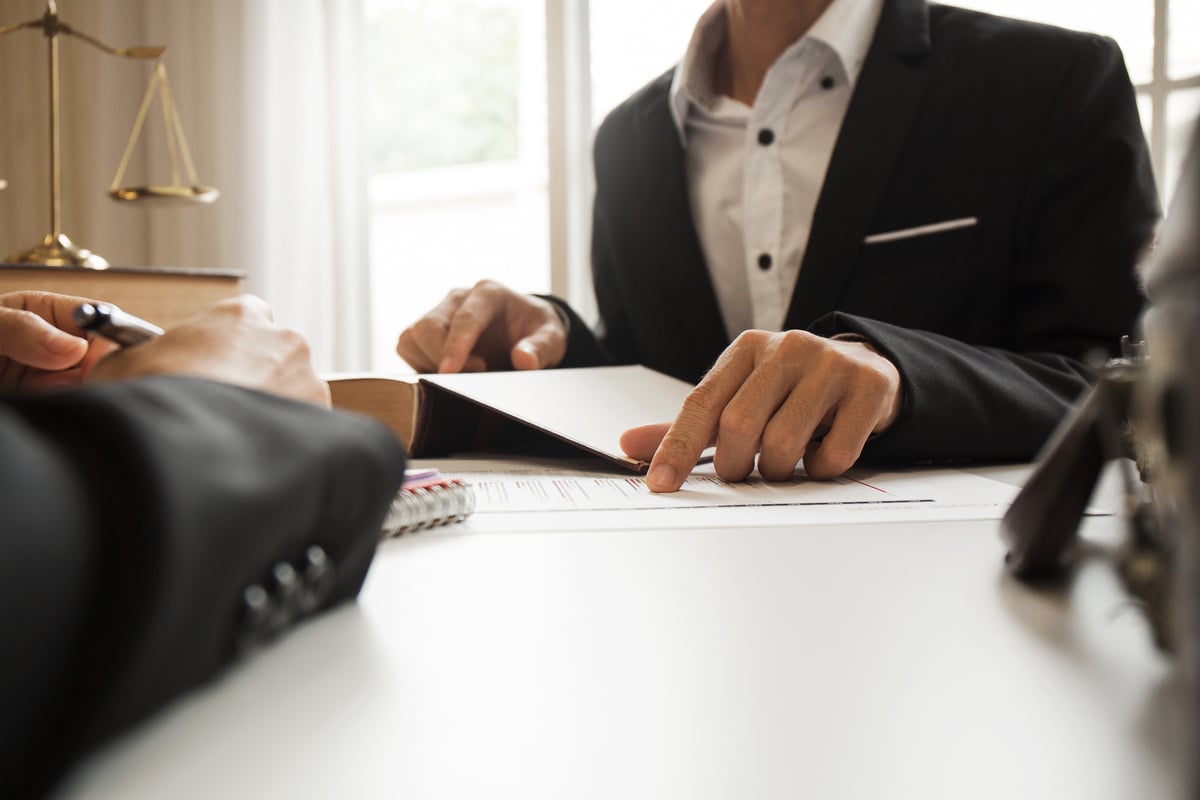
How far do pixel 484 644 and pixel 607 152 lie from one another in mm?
1296

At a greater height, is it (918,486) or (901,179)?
(901,179)

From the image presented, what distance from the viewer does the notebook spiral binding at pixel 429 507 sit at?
0.45 m

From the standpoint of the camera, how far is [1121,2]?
5.97ft

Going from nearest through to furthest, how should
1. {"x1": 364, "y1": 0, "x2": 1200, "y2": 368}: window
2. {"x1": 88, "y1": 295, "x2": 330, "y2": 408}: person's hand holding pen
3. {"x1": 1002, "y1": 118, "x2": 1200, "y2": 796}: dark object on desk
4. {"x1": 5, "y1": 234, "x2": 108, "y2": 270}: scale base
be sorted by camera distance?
{"x1": 1002, "y1": 118, "x2": 1200, "y2": 796}: dark object on desk
{"x1": 88, "y1": 295, "x2": 330, "y2": 408}: person's hand holding pen
{"x1": 5, "y1": 234, "x2": 108, "y2": 270}: scale base
{"x1": 364, "y1": 0, "x2": 1200, "y2": 368}: window

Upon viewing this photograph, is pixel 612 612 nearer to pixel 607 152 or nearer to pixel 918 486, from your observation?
pixel 918 486

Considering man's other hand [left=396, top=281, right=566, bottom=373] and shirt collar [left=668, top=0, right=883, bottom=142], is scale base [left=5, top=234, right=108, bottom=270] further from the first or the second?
shirt collar [left=668, top=0, right=883, bottom=142]

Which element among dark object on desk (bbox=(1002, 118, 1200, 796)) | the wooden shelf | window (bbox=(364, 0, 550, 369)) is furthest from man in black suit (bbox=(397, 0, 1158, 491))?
window (bbox=(364, 0, 550, 369))

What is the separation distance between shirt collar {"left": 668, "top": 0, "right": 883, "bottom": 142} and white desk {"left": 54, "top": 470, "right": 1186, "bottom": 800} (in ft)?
3.17

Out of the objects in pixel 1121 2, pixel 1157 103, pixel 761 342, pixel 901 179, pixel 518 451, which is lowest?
pixel 518 451

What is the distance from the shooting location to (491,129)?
Answer: 2422 mm

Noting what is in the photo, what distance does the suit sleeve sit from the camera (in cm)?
67

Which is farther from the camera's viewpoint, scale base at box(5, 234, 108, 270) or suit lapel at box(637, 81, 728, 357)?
scale base at box(5, 234, 108, 270)

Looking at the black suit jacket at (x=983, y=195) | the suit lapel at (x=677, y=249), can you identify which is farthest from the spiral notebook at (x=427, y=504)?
the suit lapel at (x=677, y=249)

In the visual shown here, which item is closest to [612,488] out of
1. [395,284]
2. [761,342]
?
[761,342]
